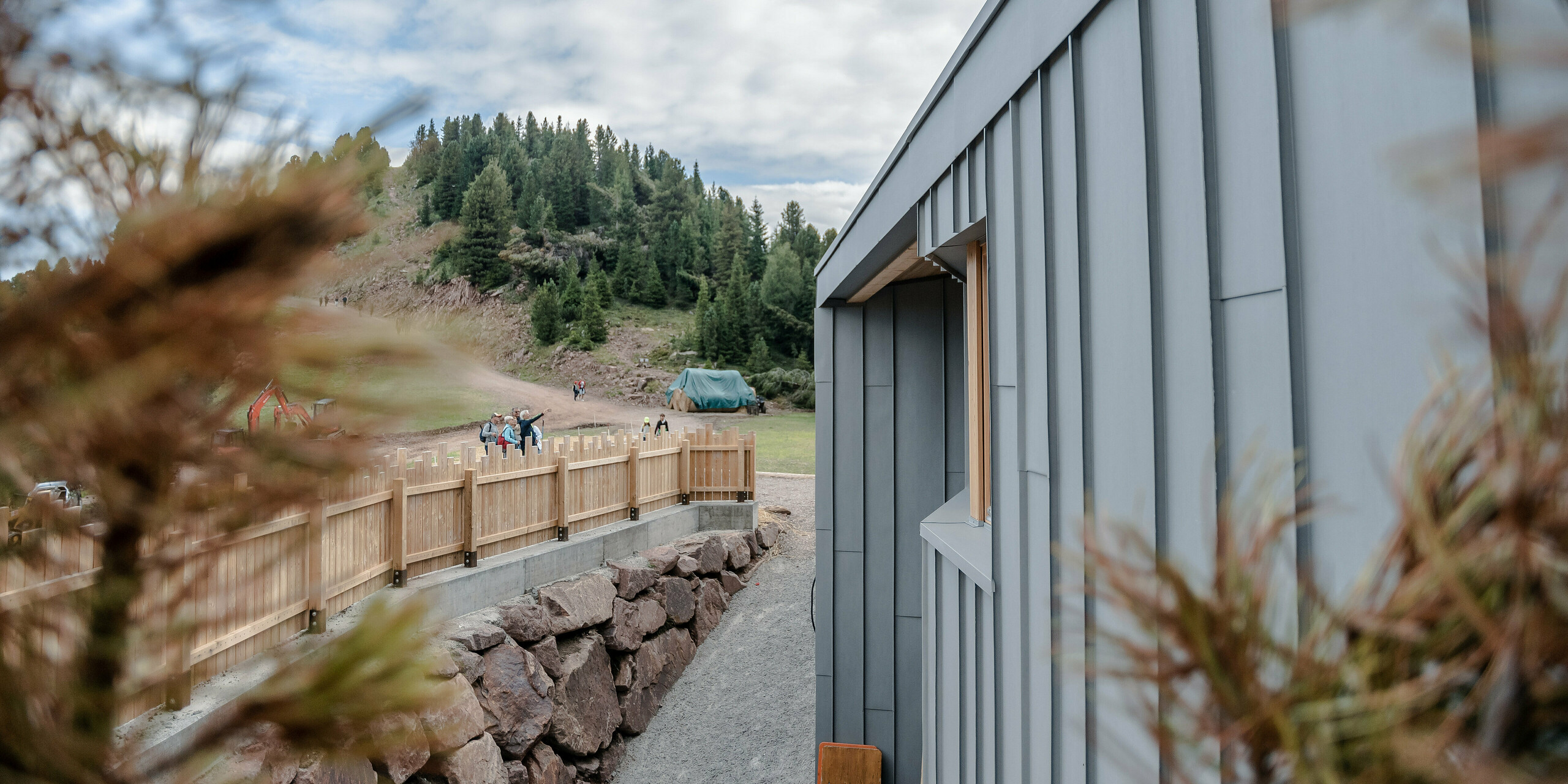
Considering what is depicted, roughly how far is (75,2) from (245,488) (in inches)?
14.2

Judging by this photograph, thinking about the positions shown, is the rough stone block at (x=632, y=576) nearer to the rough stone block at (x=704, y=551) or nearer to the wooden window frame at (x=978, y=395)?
the rough stone block at (x=704, y=551)

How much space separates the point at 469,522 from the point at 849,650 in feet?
12.9

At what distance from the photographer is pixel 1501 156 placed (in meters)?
0.32

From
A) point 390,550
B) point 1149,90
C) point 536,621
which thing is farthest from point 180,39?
point 536,621

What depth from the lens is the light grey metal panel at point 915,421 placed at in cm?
Answer: 564

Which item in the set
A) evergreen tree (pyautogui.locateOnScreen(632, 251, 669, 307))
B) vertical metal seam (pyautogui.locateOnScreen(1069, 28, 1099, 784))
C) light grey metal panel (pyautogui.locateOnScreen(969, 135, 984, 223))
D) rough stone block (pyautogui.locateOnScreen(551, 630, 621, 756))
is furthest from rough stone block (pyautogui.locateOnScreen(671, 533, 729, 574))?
evergreen tree (pyautogui.locateOnScreen(632, 251, 669, 307))

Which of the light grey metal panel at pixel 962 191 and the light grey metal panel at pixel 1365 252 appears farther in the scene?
the light grey metal panel at pixel 962 191

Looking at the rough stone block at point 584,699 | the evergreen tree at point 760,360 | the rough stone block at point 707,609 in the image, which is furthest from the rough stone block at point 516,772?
the evergreen tree at point 760,360

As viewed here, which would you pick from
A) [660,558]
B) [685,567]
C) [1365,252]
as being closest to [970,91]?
[1365,252]

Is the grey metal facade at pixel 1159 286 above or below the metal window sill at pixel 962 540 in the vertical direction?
above

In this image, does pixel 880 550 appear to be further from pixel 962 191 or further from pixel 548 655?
pixel 548 655

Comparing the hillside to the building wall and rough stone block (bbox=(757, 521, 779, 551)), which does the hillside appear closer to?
the building wall

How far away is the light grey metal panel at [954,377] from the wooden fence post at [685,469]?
5850mm

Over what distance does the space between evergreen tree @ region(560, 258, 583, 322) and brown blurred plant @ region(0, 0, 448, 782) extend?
37.7 m
